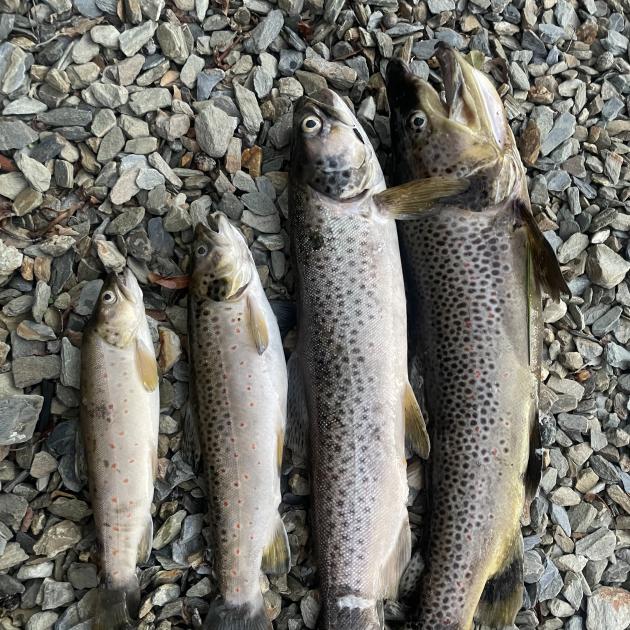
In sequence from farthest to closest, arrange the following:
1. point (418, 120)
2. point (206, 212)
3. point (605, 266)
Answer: point (605, 266) < point (206, 212) < point (418, 120)

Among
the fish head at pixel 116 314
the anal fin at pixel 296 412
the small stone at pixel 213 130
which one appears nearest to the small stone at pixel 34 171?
the fish head at pixel 116 314

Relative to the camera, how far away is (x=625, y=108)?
2.27m

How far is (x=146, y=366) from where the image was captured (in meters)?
1.84

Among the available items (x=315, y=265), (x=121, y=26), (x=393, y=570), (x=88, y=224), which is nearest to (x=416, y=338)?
(x=315, y=265)

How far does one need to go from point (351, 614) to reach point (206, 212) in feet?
4.38

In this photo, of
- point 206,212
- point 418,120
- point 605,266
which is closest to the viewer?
point 418,120

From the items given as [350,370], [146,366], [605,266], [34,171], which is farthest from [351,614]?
[34,171]

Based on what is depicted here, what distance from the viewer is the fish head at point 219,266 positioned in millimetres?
1831

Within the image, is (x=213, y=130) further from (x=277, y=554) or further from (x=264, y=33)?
(x=277, y=554)

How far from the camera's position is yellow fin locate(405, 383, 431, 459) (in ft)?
6.05

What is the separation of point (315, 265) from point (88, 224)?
2.47 feet

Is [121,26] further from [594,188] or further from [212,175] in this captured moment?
[594,188]

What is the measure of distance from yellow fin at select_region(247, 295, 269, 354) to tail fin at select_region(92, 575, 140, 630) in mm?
832

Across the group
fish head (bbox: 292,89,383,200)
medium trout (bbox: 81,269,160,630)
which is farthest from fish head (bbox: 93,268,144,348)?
fish head (bbox: 292,89,383,200)
